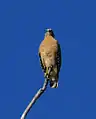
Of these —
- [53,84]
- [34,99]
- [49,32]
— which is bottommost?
[34,99]

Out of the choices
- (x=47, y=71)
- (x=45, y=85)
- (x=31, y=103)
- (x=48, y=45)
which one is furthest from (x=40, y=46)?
(x=31, y=103)

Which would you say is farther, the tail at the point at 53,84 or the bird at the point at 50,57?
the bird at the point at 50,57

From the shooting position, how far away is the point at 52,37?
12.2 meters

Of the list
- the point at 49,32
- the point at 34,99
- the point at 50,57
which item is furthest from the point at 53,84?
the point at 34,99

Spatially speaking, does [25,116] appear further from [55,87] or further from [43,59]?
[43,59]

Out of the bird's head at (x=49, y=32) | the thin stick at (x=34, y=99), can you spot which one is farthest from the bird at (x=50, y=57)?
the thin stick at (x=34, y=99)

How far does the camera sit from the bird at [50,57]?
1025 centimetres

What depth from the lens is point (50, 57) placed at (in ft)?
35.4

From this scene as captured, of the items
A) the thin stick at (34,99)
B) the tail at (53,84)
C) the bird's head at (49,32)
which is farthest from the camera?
the bird's head at (49,32)

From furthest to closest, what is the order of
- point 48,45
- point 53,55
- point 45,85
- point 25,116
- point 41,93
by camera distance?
point 48,45 → point 53,55 → point 45,85 → point 41,93 → point 25,116

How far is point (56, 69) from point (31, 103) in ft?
10.6

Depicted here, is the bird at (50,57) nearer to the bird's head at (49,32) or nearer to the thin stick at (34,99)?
the bird's head at (49,32)

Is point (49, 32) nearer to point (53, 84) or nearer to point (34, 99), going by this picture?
point (53, 84)

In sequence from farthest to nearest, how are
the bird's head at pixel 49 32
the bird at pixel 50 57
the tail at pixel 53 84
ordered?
the bird's head at pixel 49 32 → the bird at pixel 50 57 → the tail at pixel 53 84
